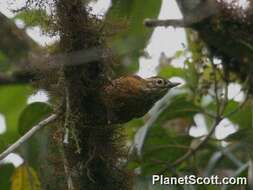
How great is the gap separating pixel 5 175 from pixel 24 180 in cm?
25

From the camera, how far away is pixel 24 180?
11.6ft

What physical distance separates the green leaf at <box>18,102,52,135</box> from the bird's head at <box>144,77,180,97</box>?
20.9 inches

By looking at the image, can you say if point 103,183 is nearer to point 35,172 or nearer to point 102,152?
point 102,152

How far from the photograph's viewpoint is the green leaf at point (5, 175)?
374 cm

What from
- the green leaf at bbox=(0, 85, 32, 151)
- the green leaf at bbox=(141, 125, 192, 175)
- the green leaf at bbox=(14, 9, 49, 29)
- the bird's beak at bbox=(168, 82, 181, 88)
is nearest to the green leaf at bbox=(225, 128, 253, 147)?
the green leaf at bbox=(141, 125, 192, 175)

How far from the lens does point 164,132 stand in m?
3.94

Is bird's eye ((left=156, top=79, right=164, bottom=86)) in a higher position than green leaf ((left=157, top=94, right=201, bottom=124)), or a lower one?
higher

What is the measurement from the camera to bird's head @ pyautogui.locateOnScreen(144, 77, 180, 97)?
3.75 meters

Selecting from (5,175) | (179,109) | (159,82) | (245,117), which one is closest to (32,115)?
(5,175)

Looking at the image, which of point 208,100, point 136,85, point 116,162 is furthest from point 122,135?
point 208,100

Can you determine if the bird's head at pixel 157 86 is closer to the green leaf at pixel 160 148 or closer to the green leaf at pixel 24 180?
the green leaf at pixel 160 148

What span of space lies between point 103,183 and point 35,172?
845mm

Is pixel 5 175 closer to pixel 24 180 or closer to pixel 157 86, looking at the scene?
pixel 24 180

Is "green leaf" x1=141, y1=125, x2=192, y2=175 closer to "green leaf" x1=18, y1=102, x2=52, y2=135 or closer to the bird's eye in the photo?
the bird's eye
